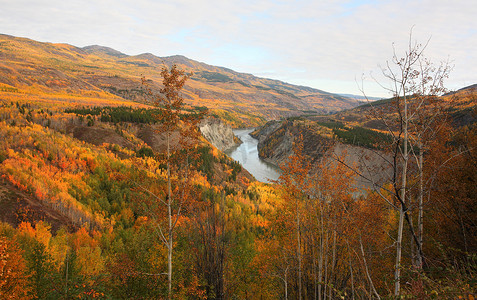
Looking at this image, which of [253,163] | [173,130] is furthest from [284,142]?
[173,130]

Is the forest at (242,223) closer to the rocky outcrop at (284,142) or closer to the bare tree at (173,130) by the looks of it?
the bare tree at (173,130)

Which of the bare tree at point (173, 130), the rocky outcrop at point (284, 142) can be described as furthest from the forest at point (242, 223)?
the rocky outcrop at point (284, 142)

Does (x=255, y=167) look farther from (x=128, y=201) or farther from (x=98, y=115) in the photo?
(x=128, y=201)

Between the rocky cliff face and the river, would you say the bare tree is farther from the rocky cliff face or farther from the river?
the rocky cliff face

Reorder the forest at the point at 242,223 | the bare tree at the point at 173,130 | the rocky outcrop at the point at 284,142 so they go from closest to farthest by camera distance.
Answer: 1. the forest at the point at 242,223
2. the bare tree at the point at 173,130
3. the rocky outcrop at the point at 284,142

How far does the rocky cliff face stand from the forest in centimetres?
6314

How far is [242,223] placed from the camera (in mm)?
29859

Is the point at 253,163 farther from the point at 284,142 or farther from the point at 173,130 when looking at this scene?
the point at 173,130

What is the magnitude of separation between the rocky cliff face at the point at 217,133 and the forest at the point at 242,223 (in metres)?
63.1

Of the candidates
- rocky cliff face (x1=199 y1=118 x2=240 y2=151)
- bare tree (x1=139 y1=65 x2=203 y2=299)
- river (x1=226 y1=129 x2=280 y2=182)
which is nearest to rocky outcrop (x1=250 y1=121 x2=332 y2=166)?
river (x1=226 y1=129 x2=280 y2=182)

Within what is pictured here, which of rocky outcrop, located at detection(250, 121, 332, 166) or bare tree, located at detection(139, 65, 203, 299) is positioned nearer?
bare tree, located at detection(139, 65, 203, 299)

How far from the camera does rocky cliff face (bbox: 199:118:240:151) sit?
303ft

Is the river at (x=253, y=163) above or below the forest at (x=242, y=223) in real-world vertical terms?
below

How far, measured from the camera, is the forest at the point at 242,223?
772cm
